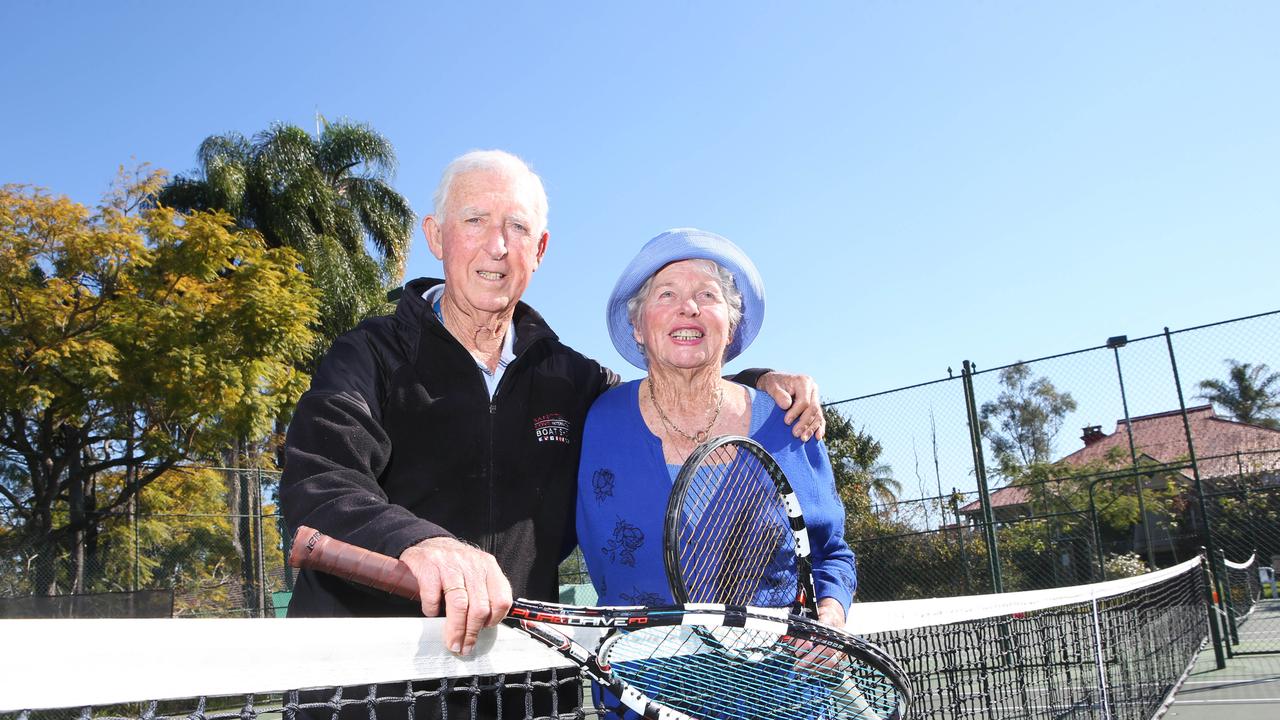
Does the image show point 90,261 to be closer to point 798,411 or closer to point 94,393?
point 94,393

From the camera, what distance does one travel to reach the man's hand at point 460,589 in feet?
3.98

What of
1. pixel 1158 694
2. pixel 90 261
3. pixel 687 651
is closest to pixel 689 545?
pixel 687 651

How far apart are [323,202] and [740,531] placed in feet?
70.4

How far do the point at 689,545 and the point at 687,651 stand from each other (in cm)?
45

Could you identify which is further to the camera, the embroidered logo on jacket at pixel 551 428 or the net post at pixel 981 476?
the net post at pixel 981 476

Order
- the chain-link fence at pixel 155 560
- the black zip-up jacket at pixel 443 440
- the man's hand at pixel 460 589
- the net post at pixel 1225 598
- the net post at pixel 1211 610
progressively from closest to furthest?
the man's hand at pixel 460 589, the black zip-up jacket at pixel 443 440, the net post at pixel 1211 610, the net post at pixel 1225 598, the chain-link fence at pixel 155 560

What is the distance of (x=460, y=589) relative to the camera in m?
1.21

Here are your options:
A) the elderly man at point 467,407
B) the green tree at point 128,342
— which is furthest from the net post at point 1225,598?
the green tree at point 128,342

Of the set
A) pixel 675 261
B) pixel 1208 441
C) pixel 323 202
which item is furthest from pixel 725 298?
pixel 1208 441

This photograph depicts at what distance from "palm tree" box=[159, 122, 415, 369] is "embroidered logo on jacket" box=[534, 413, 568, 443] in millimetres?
17720

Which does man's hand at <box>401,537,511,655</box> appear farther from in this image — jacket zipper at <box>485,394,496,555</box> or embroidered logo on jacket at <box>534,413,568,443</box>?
embroidered logo on jacket at <box>534,413,568,443</box>

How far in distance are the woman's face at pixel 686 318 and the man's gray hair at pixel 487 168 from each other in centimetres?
34

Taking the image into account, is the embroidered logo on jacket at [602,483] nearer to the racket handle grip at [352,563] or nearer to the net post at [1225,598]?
the racket handle grip at [352,563]

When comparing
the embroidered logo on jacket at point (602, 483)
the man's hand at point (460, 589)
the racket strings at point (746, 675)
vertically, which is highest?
the embroidered logo on jacket at point (602, 483)
